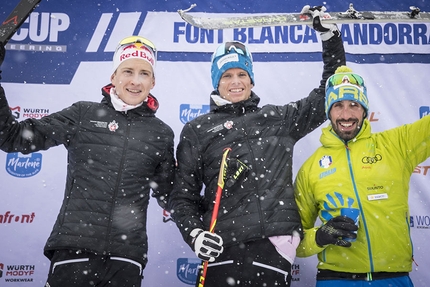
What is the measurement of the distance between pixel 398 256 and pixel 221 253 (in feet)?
3.69

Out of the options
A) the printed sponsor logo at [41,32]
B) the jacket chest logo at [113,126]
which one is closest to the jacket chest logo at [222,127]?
the jacket chest logo at [113,126]

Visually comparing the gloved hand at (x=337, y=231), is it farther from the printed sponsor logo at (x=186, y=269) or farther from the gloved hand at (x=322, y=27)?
the printed sponsor logo at (x=186, y=269)

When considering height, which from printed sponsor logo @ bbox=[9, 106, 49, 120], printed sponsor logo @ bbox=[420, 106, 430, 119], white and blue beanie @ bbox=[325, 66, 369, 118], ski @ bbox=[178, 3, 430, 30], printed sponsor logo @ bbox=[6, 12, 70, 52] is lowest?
white and blue beanie @ bbox=[325, 66, 369, 118]

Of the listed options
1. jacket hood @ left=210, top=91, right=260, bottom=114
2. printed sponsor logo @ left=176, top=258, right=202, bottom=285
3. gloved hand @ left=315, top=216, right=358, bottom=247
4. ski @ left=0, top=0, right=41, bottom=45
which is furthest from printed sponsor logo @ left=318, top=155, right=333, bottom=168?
ski @ left=0, top=0, right=41, bottom=45

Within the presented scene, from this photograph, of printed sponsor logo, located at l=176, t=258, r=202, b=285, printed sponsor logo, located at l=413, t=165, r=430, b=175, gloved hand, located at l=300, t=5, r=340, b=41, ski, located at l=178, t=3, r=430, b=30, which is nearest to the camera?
gloved hand, located at l=300, t=5, r=340, b=41

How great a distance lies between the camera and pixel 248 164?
116 inches

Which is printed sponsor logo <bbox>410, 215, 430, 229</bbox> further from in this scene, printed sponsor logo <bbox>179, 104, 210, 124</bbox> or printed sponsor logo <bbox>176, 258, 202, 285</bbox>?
printed sponsor logo <bbox>179, 104, 210, 124</bbox>

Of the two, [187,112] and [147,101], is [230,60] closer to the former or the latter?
[147,101]

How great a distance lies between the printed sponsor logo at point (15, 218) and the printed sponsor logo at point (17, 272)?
1.37ft

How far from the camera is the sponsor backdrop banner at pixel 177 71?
14.6 ft

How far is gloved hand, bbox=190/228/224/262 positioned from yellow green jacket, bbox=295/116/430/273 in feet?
2.16

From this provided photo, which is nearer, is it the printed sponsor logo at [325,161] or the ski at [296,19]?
the printed sponsor logo at [325,161]

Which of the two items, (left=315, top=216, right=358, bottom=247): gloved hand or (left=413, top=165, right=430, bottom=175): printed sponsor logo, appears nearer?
(left=315, top=216, right=358, bottom=247): gloved hand

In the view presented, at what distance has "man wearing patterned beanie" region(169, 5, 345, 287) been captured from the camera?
275cm
